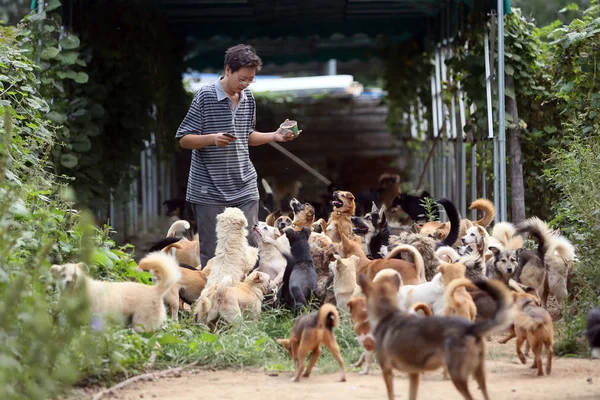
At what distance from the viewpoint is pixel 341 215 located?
391 inches

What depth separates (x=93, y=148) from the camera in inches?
507

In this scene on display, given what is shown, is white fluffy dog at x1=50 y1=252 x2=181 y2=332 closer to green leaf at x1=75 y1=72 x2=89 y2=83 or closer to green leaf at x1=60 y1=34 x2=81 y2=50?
green leaf at x1=75 y1=72 x2=89 y2=83

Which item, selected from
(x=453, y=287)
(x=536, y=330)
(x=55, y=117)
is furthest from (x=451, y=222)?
(x=55, y=117)

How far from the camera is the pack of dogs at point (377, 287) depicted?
201 inches

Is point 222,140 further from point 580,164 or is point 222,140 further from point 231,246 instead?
point 580,164

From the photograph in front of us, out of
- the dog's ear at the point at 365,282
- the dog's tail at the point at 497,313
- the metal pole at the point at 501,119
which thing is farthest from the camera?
the metal pole at the point at 501,119

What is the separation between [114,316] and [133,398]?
21.8 inches

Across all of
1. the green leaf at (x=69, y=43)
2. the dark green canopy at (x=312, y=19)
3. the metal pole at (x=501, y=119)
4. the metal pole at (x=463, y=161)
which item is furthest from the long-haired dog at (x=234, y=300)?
the metal pole at (x=463, y=161)

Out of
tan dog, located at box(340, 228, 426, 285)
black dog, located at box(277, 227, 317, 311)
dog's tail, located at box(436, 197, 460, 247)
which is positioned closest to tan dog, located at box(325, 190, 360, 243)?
dog's tail, located at box(436, 197, 460, 247)

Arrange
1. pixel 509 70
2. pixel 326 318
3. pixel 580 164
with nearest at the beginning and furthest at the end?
pixel 326 318 → pixel 580 164 → pixel 509 70

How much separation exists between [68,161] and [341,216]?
3.78m

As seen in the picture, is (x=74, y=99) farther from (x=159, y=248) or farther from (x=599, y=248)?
(x=599, y=248)

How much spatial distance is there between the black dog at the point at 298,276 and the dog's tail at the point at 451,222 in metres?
1.48

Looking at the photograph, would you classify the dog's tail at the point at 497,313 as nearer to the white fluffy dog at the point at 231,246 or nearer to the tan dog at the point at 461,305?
the tan dog at the point at 461,305
